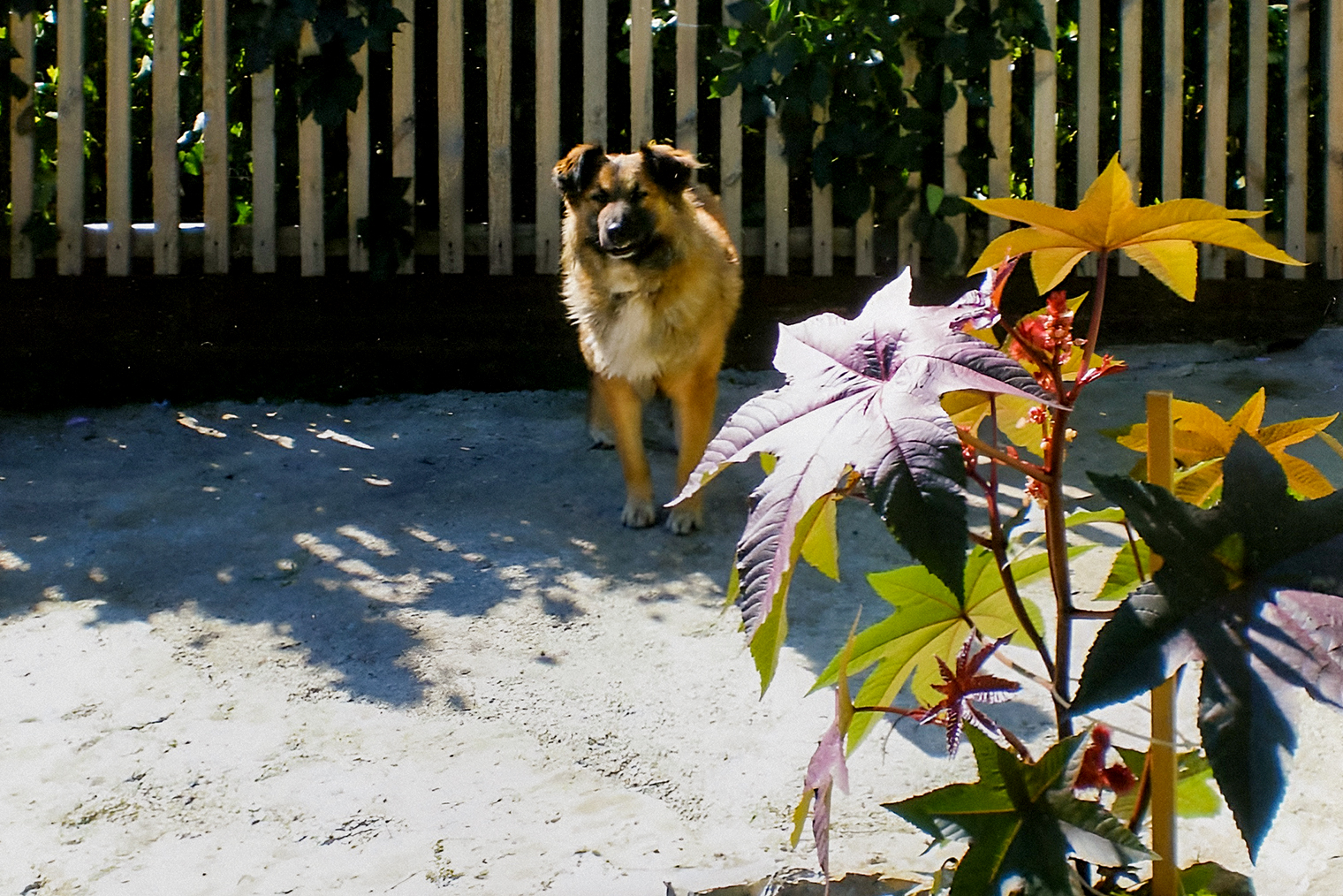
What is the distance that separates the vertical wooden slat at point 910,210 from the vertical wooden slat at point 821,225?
29 cm

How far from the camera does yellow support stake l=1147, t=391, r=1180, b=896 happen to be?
1144 millimetres

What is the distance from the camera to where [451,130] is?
5168 mm

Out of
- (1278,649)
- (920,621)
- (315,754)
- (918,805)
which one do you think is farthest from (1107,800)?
(315,754)

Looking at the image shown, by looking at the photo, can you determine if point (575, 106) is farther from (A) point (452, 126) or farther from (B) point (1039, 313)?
(B) point (1039, 313)

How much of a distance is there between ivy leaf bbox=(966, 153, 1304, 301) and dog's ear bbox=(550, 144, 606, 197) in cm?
345

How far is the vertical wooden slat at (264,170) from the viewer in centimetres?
505

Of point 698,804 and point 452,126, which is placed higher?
point 452,126

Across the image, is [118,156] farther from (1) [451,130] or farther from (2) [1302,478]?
(2) [1302,478]

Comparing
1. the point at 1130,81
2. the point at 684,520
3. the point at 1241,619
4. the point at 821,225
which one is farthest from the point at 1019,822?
the point at 1130,81

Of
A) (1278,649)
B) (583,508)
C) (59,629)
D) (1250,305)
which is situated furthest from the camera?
(1250,305)

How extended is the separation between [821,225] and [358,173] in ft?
6.25

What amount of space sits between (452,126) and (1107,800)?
400cm

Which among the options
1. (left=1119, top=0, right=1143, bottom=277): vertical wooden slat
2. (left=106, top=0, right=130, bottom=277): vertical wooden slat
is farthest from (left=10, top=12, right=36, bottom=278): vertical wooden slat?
(left=1119, top=0, right=1143, bottom=277): vertical wooden slat

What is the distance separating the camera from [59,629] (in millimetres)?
3041
